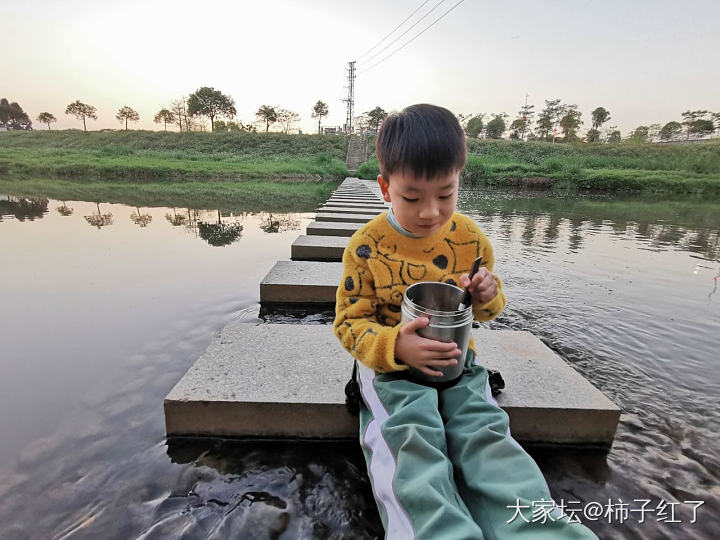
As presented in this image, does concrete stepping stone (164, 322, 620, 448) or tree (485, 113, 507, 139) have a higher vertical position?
tree (485, 113, 507, 139)

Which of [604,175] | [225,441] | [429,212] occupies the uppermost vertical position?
[604,175]

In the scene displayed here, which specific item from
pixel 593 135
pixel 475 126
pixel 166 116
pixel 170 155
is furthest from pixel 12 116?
pixel 593 135

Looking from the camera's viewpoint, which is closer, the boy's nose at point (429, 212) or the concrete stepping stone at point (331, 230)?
the boy's nose at point (429, 212)

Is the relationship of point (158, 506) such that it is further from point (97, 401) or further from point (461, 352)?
point (461, 352)

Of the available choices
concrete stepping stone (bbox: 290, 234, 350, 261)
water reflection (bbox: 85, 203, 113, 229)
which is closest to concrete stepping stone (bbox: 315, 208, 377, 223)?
concrete stepping stone (bbox: 290, 234, 350, 261)

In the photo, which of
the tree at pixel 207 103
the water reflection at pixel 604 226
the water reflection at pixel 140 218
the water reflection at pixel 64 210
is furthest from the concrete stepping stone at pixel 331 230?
the tree at pixel 207 103

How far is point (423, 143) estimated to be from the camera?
1.33 meters

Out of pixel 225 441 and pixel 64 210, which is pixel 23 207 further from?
pixel 225 441

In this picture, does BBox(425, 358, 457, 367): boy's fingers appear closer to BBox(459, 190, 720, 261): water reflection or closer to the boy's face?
the boy's face

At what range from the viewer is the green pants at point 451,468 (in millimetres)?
1021

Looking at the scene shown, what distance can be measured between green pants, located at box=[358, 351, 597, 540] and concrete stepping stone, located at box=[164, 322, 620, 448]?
A: 46cm

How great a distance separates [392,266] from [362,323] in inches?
11.3

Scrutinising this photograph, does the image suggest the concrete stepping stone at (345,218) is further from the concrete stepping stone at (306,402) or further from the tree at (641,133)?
the tree at (641,133)

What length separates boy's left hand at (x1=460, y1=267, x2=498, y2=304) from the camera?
1.35 metres
